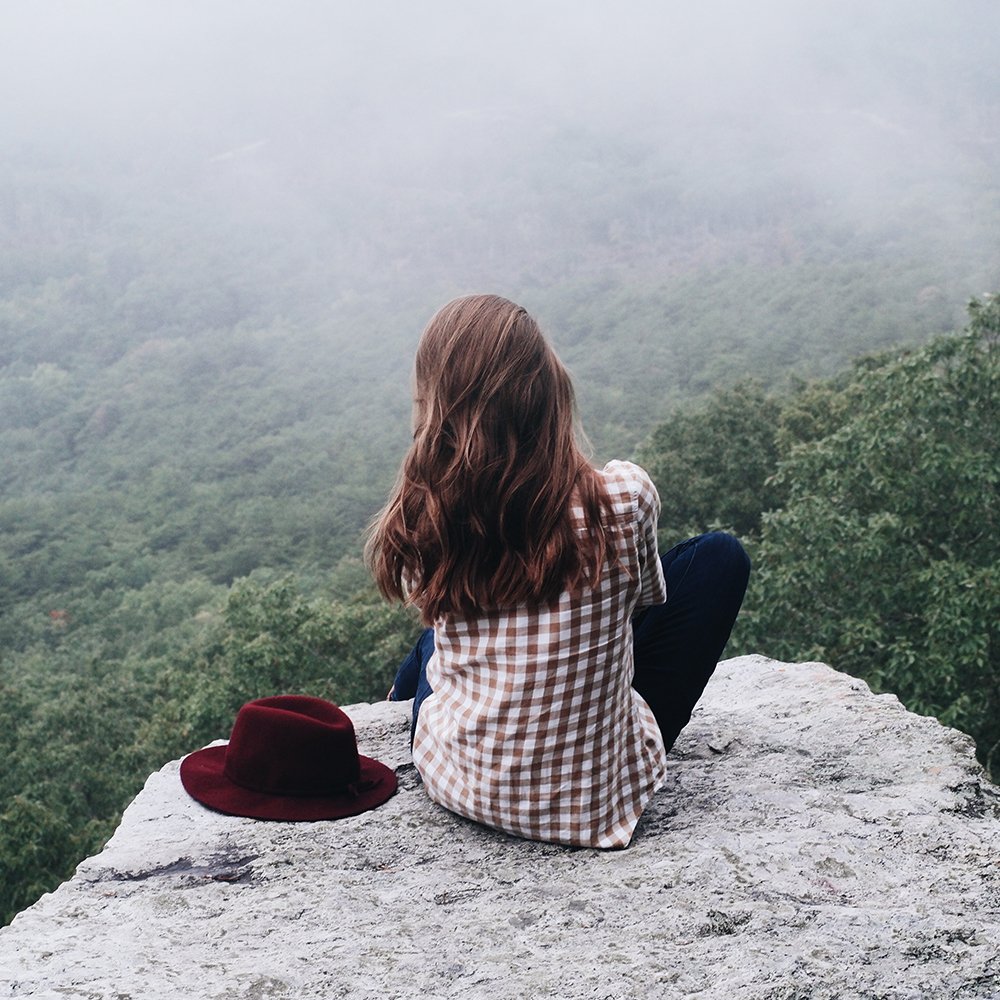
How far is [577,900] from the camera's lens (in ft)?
7.82

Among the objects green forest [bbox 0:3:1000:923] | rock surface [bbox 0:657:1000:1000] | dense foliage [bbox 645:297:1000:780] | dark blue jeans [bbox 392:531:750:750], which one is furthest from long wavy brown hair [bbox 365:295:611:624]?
dense foliage [bbox 645:297:1000:780]

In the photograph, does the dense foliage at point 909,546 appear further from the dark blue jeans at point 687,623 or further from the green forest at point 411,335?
the dark blue jeans at point 687,623

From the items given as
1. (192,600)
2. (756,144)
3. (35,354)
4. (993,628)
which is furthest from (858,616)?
(756,144)

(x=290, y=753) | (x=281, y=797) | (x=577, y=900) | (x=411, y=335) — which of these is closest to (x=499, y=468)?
(x=577, y=900)

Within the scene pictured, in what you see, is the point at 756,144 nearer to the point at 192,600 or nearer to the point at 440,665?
the point at 192,600

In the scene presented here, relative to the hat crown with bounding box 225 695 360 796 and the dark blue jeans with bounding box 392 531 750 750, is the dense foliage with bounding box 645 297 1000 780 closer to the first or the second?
the dark blue jeans with bounding box 392 531 750 750

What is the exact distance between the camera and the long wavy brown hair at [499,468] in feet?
7.88

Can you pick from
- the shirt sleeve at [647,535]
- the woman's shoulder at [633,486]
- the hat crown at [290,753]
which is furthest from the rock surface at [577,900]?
the woman's shoulder at [633,486]

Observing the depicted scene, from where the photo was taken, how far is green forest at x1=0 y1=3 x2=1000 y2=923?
453 inches

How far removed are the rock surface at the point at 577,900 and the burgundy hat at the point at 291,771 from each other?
0.19 ft

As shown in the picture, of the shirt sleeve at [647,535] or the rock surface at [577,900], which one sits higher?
the shirt sleeve at [647,535]

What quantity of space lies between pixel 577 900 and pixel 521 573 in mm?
762

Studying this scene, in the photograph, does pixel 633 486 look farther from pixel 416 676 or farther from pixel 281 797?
pixel 281 797

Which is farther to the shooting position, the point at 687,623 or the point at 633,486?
the point at 687,623
